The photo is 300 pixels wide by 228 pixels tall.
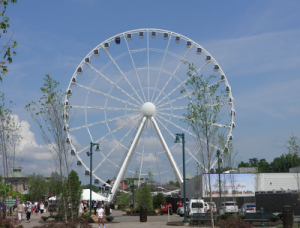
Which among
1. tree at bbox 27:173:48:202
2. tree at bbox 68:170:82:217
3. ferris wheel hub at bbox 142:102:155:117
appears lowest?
tree at bbox 27:173:48:202

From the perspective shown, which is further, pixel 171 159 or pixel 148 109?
pixel 148 109

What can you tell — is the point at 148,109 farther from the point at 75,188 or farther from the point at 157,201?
the point at 75,188

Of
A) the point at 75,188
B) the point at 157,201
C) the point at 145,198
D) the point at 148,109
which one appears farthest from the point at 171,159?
the point at 75,188

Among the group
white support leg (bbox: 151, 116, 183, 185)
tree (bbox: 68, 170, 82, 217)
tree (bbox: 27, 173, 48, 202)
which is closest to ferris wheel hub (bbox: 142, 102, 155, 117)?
white support leg (bbox: 151, 116, 183, 185)

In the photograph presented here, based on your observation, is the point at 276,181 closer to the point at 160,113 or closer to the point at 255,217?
the point at 160,113

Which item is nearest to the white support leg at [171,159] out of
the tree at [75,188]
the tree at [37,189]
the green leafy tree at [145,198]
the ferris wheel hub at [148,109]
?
the ferris wheel hub at [148,109]

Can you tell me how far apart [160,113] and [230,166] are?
470 inches

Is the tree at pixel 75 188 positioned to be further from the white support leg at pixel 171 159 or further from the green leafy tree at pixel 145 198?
the white support leg at pixel 171 159

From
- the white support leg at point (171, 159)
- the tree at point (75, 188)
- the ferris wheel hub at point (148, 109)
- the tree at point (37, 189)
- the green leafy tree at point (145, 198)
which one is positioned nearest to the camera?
the tree at point (75, 188)

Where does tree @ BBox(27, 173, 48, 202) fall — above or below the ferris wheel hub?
below

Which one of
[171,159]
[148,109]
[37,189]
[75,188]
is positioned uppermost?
[148,109]

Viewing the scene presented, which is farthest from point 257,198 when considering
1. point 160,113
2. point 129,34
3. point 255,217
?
point 129,34

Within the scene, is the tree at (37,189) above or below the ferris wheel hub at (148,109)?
below

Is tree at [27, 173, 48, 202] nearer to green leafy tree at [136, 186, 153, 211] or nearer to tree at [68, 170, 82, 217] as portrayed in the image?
green leafy tree at [136, 186, 153, 211]
